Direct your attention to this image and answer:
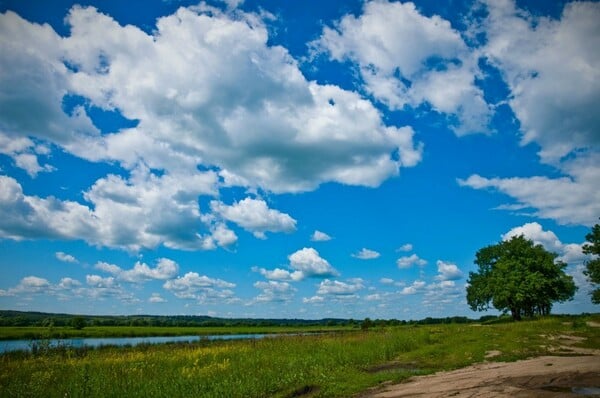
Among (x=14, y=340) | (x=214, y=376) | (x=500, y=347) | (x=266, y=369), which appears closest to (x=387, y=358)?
(x=500, y=347)

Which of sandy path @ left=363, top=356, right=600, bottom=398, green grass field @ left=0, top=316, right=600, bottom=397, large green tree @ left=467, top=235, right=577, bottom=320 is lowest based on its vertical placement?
green grass field @ left=0, top=316, right=600, bottom=397

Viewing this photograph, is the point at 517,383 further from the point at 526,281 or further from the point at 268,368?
the point at 526,281

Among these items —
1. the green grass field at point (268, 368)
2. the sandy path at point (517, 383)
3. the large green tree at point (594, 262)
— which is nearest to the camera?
the sandy path at point (517, 383)

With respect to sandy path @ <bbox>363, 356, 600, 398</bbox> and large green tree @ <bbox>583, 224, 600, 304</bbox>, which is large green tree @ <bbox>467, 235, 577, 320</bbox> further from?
sandy path @ <bbox>363, 356, 600, 398</bbox>

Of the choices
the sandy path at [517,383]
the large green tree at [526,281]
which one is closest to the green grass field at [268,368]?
the sandy path at [517,383]

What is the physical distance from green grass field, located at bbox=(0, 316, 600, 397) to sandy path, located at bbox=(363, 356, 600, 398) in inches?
93.8

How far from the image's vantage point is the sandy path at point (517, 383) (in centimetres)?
1109

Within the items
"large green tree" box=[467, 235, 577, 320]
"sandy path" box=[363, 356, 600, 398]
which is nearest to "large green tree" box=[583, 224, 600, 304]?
"large green tree" box=[467, 235, 577, 320]

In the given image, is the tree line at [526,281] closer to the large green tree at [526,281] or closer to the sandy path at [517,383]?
the large green tree at [526,281]

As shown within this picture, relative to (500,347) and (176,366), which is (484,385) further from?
(176,366)

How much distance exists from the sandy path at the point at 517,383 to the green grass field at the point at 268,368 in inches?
93.8

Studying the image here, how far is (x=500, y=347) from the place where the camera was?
24.8 meters

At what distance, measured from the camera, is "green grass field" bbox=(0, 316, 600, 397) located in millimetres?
15438

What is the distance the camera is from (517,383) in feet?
40.7
